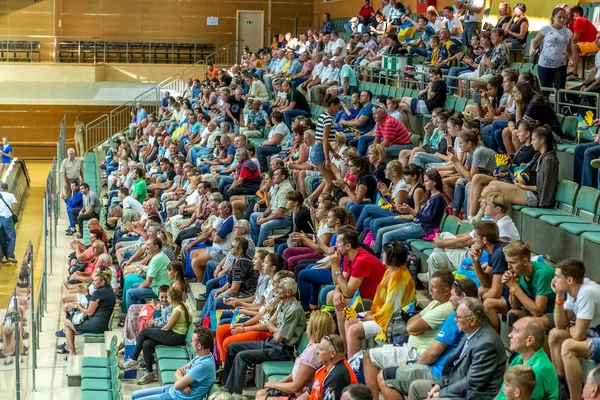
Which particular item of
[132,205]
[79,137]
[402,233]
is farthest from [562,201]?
[79,137]

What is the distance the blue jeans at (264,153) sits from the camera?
A: 13.2 metres

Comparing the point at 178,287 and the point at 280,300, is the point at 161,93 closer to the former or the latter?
the point at 178,287

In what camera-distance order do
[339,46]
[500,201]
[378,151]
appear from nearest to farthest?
[500,201], [378,151], [339,46]

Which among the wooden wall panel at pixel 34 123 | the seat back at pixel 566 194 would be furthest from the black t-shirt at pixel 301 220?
the wooden wall panel at pixel 34 123

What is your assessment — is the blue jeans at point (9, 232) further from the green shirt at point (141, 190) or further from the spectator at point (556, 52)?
the spectator at point (556, 52)

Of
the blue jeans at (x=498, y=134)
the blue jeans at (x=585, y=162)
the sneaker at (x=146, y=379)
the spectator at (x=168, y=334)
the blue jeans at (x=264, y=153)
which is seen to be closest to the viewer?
the blue jeans at (x=585, y=162)

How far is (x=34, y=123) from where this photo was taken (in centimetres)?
2802

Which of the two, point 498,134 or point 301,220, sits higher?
point 498,134

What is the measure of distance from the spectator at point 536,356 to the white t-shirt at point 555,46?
5.43 m

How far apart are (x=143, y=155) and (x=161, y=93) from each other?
797cm

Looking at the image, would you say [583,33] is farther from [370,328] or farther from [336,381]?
[336,381]

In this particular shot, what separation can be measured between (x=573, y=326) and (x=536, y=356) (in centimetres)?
56

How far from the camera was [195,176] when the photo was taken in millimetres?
12820

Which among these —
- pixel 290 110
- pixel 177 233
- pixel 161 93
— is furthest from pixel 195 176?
pixel 161 93
